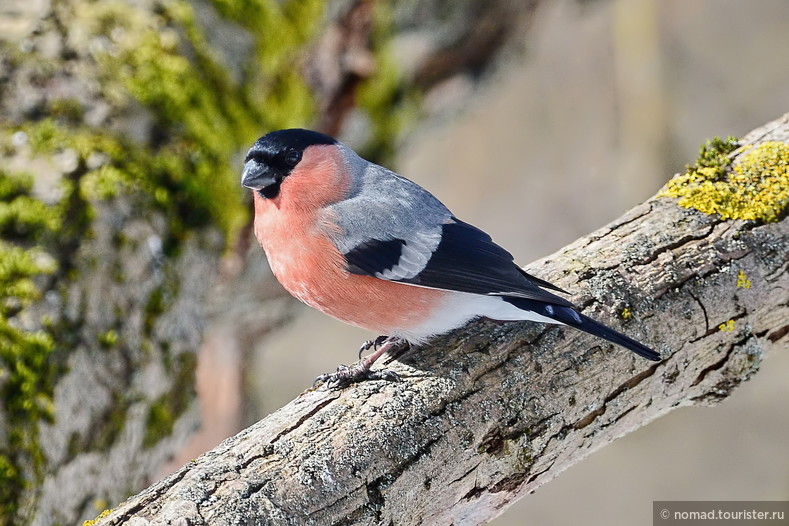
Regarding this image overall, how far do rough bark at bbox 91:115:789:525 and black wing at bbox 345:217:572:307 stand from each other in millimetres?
130

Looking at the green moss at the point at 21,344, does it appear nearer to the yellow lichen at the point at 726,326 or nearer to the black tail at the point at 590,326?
the black tail at the point at 590,326

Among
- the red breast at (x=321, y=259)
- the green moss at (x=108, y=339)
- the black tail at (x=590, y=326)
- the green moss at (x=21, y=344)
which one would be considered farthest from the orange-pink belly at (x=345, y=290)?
the green moss at (x=21, y=344)

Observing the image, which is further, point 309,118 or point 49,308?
point 309,118

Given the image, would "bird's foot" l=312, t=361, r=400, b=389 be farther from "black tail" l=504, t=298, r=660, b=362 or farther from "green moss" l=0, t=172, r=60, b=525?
"green moss" l=0, t=172, r=60, b=525

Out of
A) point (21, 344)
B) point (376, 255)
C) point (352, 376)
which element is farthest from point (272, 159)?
point (21, 344)

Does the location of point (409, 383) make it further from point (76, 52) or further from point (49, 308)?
point (76, 52)

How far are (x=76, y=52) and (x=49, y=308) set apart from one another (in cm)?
115

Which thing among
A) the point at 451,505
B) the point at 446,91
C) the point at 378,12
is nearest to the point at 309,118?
the point at 378,12

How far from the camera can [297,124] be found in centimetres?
380

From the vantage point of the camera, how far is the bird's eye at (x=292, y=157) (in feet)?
8.47

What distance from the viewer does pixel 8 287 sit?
247 centimetres

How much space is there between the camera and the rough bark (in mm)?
1810

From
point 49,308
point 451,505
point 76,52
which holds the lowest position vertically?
point 451,505

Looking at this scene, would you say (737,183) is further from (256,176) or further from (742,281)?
(256,176)
